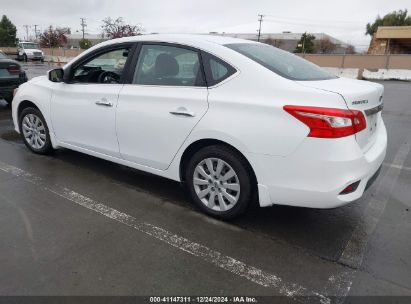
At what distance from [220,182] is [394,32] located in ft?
166

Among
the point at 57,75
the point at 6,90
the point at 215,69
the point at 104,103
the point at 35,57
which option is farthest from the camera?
the point at 35,57

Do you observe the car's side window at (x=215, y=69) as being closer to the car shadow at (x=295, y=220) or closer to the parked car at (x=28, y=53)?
the car shadow at (x=295, y=220)

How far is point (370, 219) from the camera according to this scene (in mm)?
3617

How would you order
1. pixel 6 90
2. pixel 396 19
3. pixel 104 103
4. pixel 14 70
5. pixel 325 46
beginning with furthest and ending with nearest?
pixel 325 46, pixel 396 19, pixel 14 70, pixel 6 90, pixel 104 103

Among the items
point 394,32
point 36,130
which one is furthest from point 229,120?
point 394,32

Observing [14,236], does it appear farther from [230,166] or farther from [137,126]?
[230,166]

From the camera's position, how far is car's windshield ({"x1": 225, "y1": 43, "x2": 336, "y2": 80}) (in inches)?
129

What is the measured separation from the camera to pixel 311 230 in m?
3.38

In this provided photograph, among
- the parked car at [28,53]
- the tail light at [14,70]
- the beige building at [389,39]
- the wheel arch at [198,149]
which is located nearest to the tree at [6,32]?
the parked car at [28,53]

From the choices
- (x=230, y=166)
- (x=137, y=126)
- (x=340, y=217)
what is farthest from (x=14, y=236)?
(x=340, y=217)

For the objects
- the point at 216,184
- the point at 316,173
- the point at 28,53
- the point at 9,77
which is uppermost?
the point at 28,53

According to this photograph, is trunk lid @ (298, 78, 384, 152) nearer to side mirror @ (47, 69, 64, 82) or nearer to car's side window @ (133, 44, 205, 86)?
car's side window @ (133, 44, 205, 86)

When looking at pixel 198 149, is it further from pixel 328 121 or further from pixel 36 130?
pixel 36 130

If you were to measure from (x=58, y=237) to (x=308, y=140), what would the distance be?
7.40 feet
